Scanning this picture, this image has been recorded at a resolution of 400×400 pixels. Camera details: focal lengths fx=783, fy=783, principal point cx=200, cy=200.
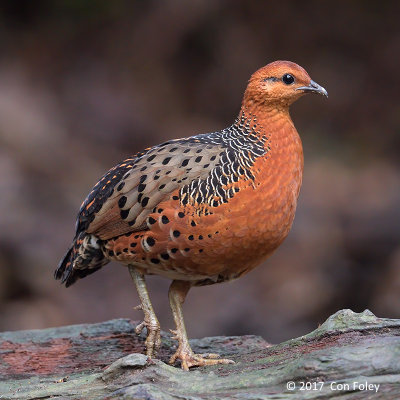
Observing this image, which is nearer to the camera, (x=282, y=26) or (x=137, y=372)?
(x=137, y=372)

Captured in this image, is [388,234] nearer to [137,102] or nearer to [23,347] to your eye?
[137,102]

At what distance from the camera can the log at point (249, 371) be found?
16.0 ft

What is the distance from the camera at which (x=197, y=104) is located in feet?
49.8

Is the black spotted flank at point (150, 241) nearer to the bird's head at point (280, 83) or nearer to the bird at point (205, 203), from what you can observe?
the bird at point (205, 203)

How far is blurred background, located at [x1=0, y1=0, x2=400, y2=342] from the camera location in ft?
40.6

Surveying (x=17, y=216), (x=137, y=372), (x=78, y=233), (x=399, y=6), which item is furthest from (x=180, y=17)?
(x=137, y=372)

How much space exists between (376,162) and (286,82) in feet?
27.7

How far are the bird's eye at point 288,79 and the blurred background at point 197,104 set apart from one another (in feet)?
20.2

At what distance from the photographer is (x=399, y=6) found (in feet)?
48.7

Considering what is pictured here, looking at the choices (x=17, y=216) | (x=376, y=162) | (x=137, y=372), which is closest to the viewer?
(x=137, y=372)

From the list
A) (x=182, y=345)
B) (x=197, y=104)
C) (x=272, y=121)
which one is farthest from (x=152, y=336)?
(x=197, y=104)

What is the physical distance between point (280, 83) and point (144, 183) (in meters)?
1.33

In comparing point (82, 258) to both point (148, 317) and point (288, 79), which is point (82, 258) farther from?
point (288, 79)

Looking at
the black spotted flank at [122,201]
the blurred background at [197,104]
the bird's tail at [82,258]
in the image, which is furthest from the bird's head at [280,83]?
the blurred background at [197,104]
